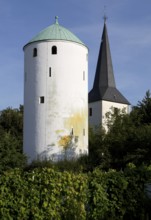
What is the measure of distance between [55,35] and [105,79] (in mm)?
21722

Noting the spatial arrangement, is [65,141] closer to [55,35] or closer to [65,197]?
[55,35]

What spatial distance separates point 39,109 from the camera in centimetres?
3688

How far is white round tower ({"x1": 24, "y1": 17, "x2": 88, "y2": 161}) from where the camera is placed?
1430 inches

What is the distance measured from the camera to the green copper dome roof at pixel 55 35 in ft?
124

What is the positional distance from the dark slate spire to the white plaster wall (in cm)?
2078

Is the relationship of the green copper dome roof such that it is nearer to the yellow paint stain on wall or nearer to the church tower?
the yellow paint stain on wall

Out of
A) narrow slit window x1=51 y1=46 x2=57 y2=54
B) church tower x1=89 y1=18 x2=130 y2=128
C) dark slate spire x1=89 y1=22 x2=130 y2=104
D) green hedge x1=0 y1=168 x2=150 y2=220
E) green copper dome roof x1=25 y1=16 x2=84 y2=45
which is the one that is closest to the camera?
green hedge x1=0 y1=168 x2=150 y2=220

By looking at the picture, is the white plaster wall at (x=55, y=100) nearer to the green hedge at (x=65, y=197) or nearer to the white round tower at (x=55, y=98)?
the white round tower at (x=55, y=98)

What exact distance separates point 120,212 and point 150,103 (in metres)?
24.1

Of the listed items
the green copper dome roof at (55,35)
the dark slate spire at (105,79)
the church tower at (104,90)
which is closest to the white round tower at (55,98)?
the green copper dome roof at (55,35)

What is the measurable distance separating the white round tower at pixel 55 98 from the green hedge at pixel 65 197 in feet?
67.9

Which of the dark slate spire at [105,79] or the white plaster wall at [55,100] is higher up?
the dark slate spire at [105,79]

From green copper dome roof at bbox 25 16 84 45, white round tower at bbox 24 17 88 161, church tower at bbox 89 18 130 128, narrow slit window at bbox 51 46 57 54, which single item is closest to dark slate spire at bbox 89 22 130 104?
church tower at bbox 89 18 130 128

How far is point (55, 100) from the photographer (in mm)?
36469
